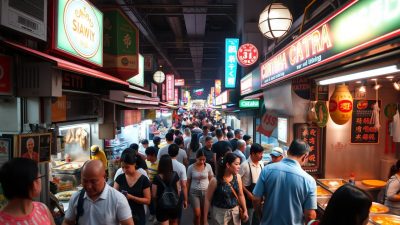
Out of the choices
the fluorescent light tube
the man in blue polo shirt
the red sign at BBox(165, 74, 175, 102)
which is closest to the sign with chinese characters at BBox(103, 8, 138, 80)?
the fluorescent light tube

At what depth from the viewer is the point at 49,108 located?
4.47m

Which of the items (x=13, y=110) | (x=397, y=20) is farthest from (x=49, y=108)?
(x=397, y=20)

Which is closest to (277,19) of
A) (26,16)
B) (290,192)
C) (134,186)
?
(290,192)

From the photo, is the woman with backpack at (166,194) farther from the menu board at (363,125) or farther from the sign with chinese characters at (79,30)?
the menu board at (363,125)

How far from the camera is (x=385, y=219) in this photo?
516cm

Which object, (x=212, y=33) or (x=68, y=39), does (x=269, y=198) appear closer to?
(x=68, y=39)

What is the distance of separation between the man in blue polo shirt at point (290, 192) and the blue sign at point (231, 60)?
43.9 feet

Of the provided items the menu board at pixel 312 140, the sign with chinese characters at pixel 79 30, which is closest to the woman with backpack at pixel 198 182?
the menu board at pixel 312 140

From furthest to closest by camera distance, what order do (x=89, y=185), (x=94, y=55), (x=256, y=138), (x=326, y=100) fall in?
(x=256, y=138), (x=326, y=100), (x=94, y=55), (x=89, y=185)

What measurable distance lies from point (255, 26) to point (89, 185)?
1361 cm

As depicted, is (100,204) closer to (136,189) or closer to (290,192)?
(136,189)

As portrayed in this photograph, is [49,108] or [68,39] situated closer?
[49,108]

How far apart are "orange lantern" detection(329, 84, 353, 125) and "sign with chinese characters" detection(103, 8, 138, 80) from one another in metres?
4.80

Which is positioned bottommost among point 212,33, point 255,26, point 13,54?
point 13,54
